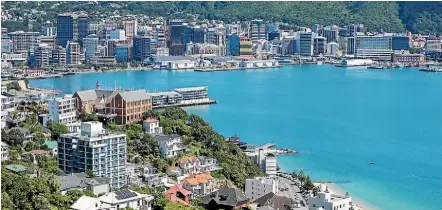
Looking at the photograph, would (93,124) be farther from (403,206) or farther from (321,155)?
(321,155)

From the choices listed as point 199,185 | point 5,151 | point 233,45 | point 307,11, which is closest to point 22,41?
point 233,45

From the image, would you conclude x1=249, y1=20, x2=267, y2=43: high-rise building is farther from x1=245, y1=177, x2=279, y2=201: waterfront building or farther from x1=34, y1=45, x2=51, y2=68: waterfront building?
x1=245, y1=177, x2=279, y2=201: waterfront building

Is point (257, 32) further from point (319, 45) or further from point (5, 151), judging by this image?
point (5, 151)

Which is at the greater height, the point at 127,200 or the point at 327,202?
the point at 127,200

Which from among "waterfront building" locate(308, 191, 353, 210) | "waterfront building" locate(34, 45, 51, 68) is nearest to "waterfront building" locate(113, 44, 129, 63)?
"waterfront building" locate(34, 45, 51, 68)

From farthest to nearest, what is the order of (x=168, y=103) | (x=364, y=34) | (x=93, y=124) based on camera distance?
1. (x=364, y=34)
2. (x=168, y=103)
3. (x=93, y=124)

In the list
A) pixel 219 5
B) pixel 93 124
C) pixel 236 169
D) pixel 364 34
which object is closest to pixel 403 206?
pixel 236 169

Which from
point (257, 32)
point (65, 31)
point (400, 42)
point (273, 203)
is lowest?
point (273, 203)
